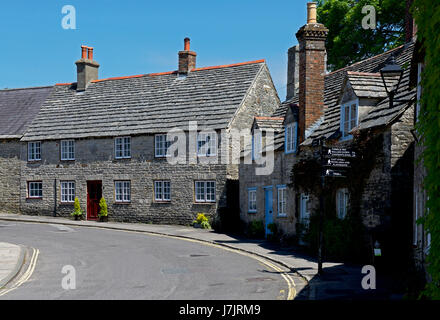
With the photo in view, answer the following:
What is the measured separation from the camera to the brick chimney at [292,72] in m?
29.8

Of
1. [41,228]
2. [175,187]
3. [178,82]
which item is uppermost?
[178,82]

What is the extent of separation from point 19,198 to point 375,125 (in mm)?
27247

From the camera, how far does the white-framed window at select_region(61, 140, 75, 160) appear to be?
3522 cm

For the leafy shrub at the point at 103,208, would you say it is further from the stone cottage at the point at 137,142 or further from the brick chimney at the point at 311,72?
the brick chimney at the point at 311,72

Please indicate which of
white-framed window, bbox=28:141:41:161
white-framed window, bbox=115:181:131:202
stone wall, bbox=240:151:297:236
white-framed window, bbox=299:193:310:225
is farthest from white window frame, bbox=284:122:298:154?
white-framed window, bbox=28:141:41:161

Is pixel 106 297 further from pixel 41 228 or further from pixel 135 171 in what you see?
pixel 135 171

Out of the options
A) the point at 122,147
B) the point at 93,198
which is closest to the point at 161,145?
the point at 122,147

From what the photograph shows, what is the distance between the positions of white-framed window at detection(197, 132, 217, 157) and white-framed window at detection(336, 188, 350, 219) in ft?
39.5

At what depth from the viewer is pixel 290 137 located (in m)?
23.3

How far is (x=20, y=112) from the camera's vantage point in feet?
129

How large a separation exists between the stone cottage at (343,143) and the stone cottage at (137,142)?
330 cm

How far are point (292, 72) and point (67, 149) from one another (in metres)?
15.3

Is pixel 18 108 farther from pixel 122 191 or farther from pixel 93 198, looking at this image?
pixel 122 191
